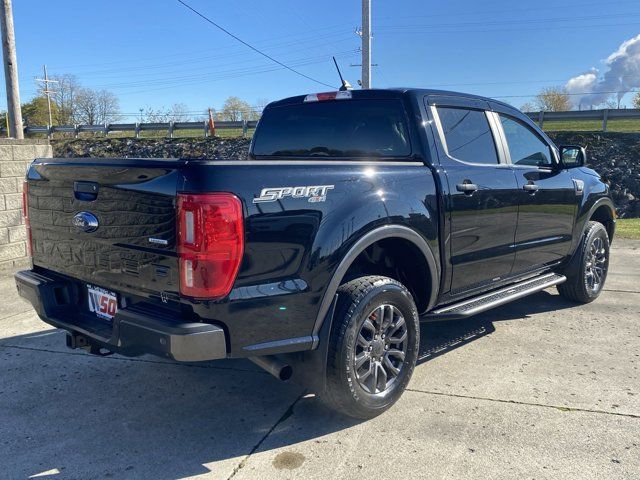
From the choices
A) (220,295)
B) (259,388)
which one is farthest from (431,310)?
(220,295)

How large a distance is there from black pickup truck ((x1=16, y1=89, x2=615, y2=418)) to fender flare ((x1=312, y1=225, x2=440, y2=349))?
0.01 meters

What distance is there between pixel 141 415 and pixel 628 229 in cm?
1045

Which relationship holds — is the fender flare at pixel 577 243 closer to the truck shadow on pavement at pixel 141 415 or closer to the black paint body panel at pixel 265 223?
the truck shadow on pavement at pixel 141 415

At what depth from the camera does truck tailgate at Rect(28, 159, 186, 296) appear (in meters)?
2.67

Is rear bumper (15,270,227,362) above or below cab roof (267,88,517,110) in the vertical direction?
below

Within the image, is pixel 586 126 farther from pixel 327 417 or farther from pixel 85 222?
pixel 85 222

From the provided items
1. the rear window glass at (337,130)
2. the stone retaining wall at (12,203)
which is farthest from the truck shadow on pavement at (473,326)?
the stone retaining wall at (12,203)

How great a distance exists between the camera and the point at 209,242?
101 inches

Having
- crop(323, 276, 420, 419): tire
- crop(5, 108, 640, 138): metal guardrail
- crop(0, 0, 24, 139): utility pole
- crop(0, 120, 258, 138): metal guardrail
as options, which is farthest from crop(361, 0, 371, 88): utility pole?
crop(323, 276, 420, 419): tire

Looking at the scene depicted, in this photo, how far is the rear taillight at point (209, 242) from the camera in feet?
8.39

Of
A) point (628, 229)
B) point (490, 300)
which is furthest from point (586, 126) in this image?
point (490, 300)

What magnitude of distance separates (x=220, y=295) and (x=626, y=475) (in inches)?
85.2

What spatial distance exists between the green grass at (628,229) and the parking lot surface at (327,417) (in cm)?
589

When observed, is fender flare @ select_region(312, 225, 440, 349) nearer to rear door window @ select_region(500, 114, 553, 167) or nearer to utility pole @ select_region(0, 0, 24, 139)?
rear door window @ select_region(500, 114, 553, 167)
